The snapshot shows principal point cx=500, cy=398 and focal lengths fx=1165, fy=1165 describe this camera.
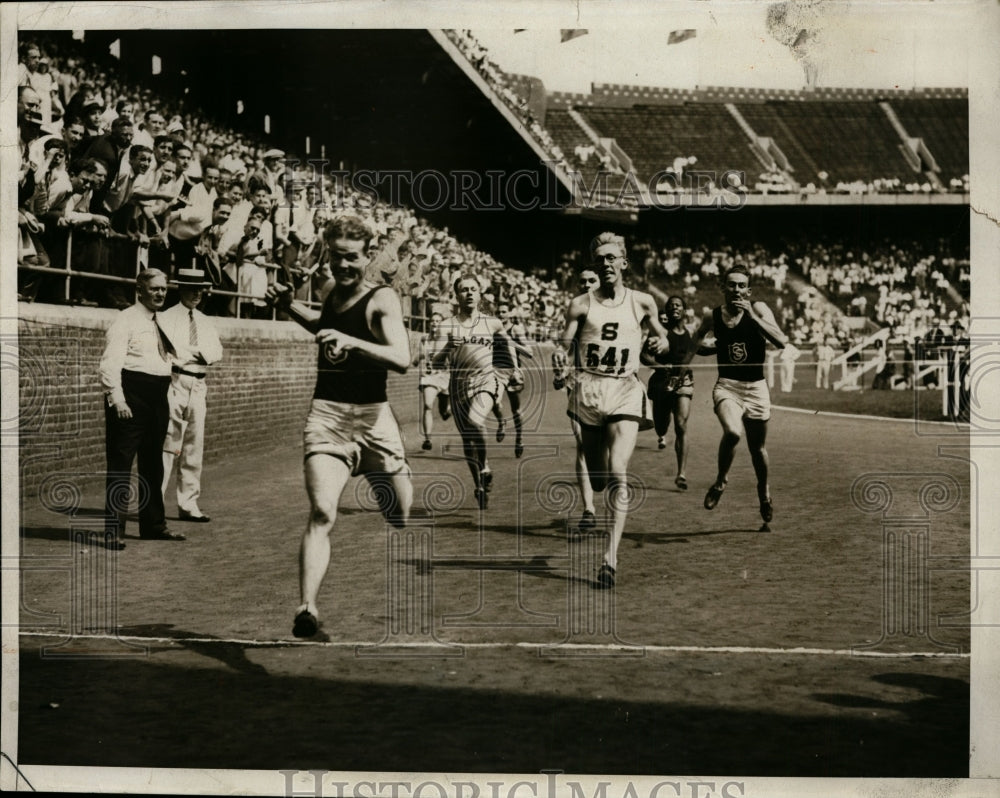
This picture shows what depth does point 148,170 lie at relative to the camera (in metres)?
7.15

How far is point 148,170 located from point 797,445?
14.1 ft

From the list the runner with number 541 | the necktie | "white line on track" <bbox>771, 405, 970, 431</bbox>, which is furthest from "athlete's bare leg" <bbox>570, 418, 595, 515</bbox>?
the necktie

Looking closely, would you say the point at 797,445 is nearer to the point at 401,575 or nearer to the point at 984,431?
the point at 984,431

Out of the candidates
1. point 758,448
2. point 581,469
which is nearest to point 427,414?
point 581,469

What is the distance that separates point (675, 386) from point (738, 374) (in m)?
0.38

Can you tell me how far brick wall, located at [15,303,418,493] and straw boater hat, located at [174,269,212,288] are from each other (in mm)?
298

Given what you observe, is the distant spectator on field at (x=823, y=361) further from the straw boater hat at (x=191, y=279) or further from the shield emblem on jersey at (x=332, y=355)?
the straw boater hat at (x=191, y=279)

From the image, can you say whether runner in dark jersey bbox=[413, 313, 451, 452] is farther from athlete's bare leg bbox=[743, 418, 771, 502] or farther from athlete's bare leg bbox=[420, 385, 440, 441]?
athlete's bare leg bbox=[743, 418, 771, 502]

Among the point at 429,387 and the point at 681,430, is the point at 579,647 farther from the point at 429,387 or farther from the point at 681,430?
the point at 429,387

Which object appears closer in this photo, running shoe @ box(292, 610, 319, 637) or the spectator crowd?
running shoe @ box(292, 610, 319, 637)

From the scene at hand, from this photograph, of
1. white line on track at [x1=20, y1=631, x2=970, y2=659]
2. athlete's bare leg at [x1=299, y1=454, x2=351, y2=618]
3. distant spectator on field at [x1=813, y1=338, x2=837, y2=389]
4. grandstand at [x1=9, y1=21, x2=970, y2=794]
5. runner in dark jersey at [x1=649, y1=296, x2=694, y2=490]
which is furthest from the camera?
distant spectator on field at [x1=813, y1=338, x2=837, y2=389]

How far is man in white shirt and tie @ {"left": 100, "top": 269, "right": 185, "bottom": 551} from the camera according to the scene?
22.3 feet

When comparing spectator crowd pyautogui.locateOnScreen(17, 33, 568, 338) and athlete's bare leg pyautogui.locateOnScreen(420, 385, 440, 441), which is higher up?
spectator crowd pyautogui.locateOnScreen(17, 33, 568, 338)

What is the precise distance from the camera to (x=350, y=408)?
6.61 metres
